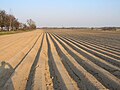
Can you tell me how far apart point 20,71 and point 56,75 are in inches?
50.9

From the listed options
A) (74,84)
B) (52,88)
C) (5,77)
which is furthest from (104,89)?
(5,77)

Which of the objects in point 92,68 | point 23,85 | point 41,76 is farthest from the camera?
point 92,68

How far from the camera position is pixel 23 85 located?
592 cm

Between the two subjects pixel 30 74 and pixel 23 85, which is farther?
pixel 30 74

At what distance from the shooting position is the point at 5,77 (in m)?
6.87

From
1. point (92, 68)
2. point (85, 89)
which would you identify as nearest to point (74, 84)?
point (85, 89)

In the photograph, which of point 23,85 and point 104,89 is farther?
point 23,85

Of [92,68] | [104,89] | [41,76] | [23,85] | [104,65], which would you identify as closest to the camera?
[104,89]

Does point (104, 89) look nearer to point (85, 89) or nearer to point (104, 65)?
point (85, 89)

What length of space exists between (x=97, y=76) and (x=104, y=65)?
6.07 ft

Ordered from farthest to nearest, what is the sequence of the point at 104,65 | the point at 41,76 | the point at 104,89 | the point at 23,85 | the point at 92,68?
the point at 104,65
the point at 92,68
the point at 41,76
the point at 23,85
the point at 104,89

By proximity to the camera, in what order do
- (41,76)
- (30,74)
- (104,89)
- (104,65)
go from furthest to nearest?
(104,65) → (30,74) → (41,76) → (104,89)

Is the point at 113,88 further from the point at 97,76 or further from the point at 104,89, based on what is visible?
the point at 97,76

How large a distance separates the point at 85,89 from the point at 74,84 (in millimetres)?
501
